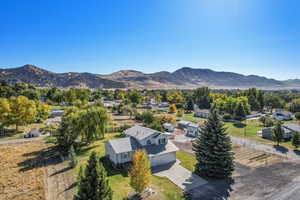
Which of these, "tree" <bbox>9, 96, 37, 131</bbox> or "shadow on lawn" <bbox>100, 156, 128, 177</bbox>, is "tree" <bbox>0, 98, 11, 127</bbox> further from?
"shadow on lawn" <bbox>100, 156, 128, 177</bbox>

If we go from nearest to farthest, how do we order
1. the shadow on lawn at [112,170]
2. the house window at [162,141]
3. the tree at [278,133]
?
1. the shadow on lawn at [112,170]
2. the house window at [162,141]
3. the tree at [278,133]

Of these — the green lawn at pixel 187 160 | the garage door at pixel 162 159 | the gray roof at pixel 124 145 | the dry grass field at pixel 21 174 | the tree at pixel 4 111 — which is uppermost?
the tree at pixel 4 111

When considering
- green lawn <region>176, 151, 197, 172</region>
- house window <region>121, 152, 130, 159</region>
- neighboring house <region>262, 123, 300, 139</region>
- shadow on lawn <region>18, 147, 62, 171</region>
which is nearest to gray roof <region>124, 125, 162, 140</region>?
house window <region>121, 152, 130, 159</region>

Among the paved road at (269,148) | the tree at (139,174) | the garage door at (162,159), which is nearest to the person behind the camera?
the tree at (139,174)

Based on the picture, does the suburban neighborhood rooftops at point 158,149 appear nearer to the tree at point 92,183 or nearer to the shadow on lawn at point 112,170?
the shadow on lawn at point 112,170

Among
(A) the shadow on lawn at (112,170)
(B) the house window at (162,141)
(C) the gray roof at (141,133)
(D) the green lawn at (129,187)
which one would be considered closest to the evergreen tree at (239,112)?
(B) the house window at (162,141)

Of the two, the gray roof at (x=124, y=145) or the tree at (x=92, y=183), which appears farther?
the gray roof at (x=124, y=145)

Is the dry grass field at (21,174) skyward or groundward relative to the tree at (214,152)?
groundward

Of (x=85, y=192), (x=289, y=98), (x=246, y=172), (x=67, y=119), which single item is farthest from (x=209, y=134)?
(x=289, y=98)
